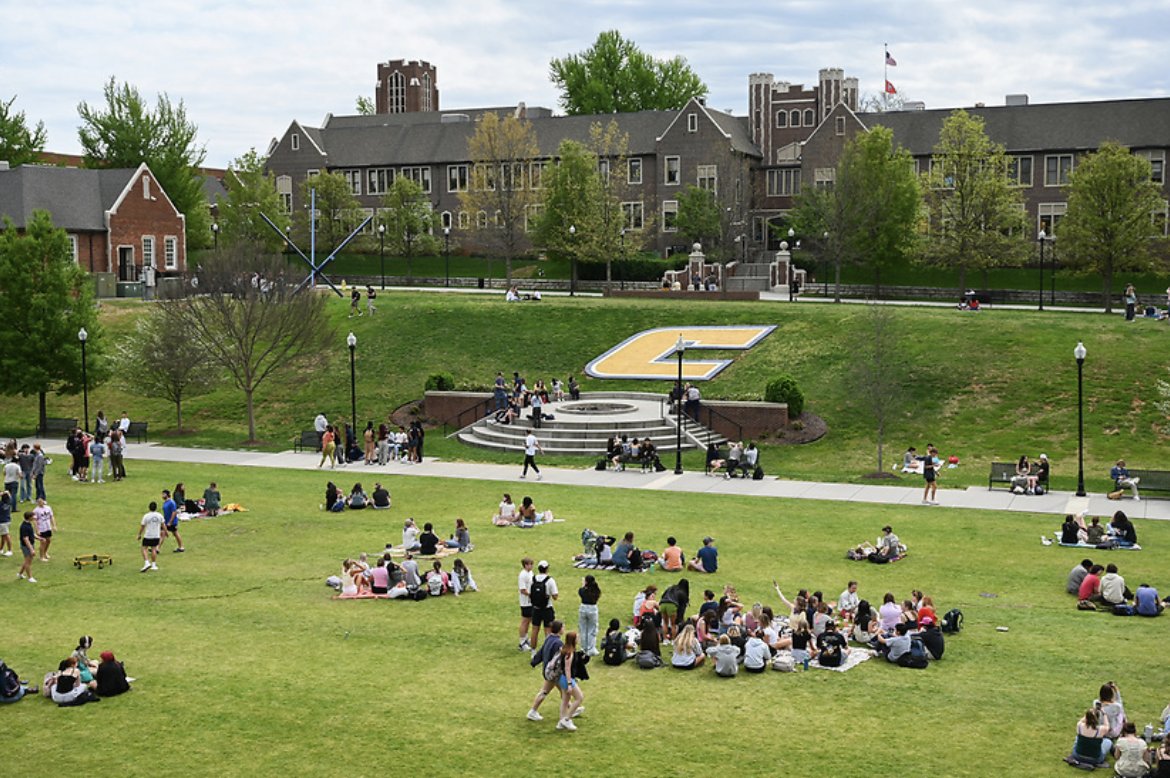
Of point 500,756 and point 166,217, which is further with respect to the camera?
point 166,217

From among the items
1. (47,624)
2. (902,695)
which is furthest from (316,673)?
(902,695)

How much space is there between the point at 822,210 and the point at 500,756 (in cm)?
6262

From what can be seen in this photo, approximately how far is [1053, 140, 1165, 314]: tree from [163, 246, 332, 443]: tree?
36357mm

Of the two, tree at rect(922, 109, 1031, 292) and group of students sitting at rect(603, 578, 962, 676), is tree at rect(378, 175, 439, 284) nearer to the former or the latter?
tree at rect(922, 109, 1031, 292)

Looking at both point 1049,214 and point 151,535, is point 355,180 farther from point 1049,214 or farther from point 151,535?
point 151,535

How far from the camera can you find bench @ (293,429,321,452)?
145 feet

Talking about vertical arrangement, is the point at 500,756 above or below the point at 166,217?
below

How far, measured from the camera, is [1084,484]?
118 feet

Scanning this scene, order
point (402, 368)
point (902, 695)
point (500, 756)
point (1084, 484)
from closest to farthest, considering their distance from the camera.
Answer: point (500, 756), point (902, 695), point (1084, 484), point (402, 368)

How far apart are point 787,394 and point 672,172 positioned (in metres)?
46.0

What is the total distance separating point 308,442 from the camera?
146 ft

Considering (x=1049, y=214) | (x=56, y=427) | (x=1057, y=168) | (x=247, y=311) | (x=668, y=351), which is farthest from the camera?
(x=1049, y=214)

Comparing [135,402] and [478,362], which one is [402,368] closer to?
[478,362]

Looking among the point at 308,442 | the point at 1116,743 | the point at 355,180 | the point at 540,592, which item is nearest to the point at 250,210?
the point at 355,180
